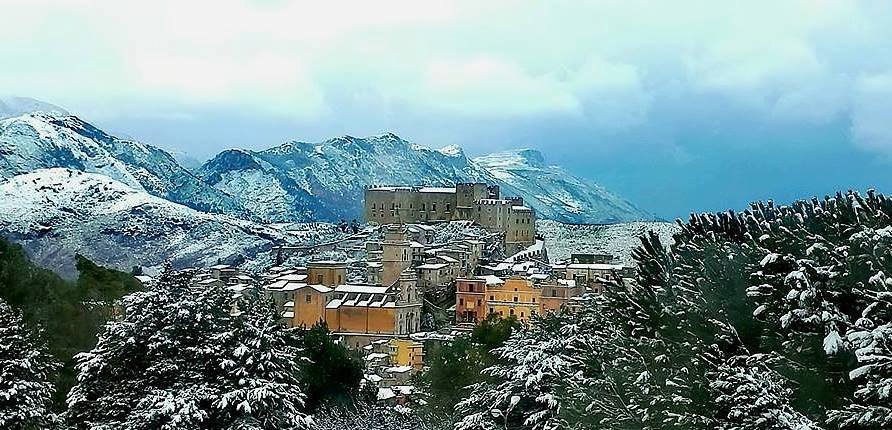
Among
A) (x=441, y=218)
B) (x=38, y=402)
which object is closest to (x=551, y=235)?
(x=441, y=218)

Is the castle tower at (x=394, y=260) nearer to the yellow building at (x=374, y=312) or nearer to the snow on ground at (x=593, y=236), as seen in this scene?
the yellow building at (x=374, y=312)

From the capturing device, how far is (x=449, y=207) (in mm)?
89188

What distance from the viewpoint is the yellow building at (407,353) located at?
49.4m

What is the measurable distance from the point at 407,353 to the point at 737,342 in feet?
127

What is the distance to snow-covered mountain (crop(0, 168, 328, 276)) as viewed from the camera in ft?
375

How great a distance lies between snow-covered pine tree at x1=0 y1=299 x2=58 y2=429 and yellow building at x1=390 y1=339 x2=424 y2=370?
3330 centimetres

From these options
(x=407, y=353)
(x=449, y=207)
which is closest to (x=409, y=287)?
(x=407, y=353)

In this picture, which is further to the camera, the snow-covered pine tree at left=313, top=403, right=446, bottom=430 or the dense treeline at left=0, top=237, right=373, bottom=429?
the snow-covered pine tree at left=313, top=403, right=446, bottom=430

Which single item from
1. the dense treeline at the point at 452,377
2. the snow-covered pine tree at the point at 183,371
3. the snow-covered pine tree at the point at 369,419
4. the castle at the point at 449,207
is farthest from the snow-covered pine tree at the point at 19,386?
the castle at the point at 449,207

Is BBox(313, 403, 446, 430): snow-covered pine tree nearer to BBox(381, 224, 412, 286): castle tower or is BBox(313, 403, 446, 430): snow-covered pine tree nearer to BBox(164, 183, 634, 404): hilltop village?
BBox(164, 183, 634, 404): hilltop village

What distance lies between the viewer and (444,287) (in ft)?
206

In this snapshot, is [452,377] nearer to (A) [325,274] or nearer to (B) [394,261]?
(B) [394,261]

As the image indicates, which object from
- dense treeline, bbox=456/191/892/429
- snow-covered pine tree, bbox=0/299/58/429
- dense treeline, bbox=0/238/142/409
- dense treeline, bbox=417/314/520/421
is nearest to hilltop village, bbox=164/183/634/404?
dense treeline, bbox=417/314/520/421

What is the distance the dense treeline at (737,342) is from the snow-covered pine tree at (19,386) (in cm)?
719
